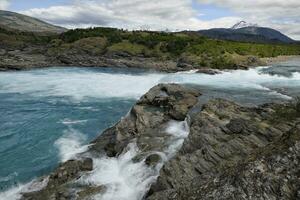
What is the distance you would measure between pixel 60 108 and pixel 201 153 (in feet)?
85.1

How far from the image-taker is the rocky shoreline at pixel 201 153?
797cm

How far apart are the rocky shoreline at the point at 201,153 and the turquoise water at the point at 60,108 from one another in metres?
2.91

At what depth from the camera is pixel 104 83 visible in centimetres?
5931

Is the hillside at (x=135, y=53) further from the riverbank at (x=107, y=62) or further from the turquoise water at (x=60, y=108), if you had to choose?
the turquoise water at (x=60, y=108)

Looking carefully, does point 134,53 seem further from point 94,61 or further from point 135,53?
point 94,61

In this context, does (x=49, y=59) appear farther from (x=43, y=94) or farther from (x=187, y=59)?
(x=43, y=94)

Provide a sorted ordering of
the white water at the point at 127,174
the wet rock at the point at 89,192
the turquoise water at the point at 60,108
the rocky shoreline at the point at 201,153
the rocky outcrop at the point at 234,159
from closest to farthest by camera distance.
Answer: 1. the rocky outcrop at the point at 234,159
2. the rocky shoreline at the point at 201,153
3. the wet rock at the point at 89,192
4. the white water at the point at 127,174
5. the turquoise water at the point at 60,108

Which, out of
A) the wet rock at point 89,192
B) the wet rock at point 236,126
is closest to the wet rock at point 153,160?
the wet rock at point 89,192

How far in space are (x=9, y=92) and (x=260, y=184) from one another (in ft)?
161

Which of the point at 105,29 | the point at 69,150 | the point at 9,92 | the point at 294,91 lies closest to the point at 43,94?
the point at 9,92

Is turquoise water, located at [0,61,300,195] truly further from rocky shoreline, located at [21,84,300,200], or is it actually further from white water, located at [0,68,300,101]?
rocky shoreline, located at [21,84,300,200]

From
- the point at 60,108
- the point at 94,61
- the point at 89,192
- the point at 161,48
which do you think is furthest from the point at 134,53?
the point at 89,192

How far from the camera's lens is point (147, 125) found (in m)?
26.8

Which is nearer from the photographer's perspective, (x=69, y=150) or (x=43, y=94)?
(x=69, y=150)
